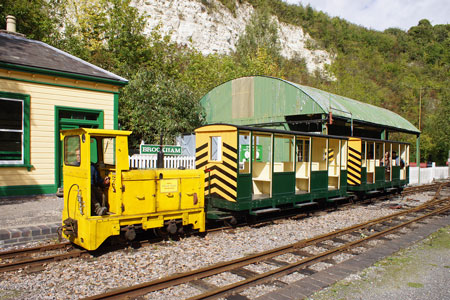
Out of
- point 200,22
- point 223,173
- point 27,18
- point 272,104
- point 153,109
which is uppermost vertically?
point 200,22

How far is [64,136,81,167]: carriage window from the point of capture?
6277 mm

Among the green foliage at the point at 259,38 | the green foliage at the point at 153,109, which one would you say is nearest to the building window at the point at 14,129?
the green foliage at the point at 153,109

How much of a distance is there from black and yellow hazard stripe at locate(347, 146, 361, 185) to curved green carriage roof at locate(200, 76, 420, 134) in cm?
269

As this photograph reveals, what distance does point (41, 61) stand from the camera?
11.2 m

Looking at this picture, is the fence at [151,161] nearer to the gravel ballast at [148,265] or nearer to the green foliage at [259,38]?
the gravel ballast at [148,265]

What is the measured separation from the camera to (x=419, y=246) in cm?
748

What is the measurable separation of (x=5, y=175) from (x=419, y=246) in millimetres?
11489

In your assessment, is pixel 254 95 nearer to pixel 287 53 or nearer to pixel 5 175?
pixel 5 175

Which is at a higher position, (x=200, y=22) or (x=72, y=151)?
(x=200, y=22)

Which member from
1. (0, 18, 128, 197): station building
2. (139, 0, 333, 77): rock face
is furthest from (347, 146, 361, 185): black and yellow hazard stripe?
(139, 0, 333, 77): rock face

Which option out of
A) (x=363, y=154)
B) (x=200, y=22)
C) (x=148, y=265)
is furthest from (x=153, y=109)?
(x=200, y=22)

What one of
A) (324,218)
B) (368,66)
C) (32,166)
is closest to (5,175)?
(32,166)

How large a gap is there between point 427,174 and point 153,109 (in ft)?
70.3

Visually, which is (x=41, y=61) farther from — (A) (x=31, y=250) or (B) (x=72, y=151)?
(A) (x=31, y=250)
